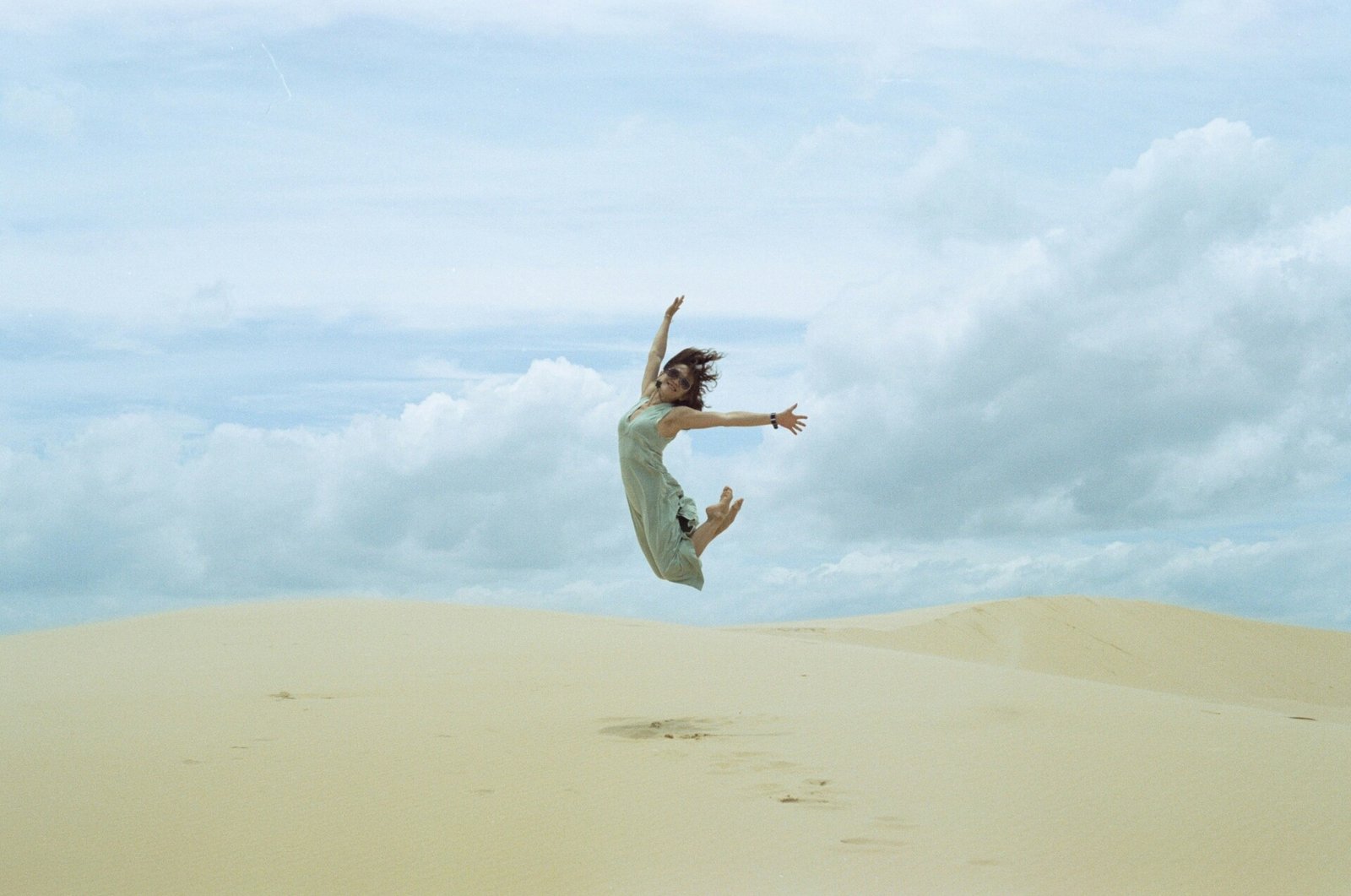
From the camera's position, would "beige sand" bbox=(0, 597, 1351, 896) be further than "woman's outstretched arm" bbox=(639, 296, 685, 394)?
No

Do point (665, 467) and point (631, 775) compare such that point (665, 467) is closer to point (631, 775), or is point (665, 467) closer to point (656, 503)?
point (656, 503)

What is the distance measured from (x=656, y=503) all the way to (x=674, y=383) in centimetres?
76

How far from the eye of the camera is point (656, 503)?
744 cm

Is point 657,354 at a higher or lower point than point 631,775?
higher

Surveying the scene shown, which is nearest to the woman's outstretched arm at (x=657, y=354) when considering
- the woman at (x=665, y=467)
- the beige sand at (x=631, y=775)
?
the woman at (x=665, y=467)

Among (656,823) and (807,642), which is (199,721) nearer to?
(656,823)

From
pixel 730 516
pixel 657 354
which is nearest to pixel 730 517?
pixel 730 516

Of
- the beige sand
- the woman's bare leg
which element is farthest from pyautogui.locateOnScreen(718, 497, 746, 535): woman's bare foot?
the beige sand

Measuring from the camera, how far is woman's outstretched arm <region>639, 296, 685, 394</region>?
7.73 metres

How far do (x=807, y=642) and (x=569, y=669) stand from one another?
2.74m

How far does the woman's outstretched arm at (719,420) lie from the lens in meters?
6.81

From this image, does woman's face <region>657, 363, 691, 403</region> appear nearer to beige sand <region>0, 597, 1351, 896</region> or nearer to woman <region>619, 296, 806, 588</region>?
woman <region>619, 296, 806, 588</region>

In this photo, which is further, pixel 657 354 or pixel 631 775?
pixel 657 354

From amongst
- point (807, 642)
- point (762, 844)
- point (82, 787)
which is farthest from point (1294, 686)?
point (82, 787)
